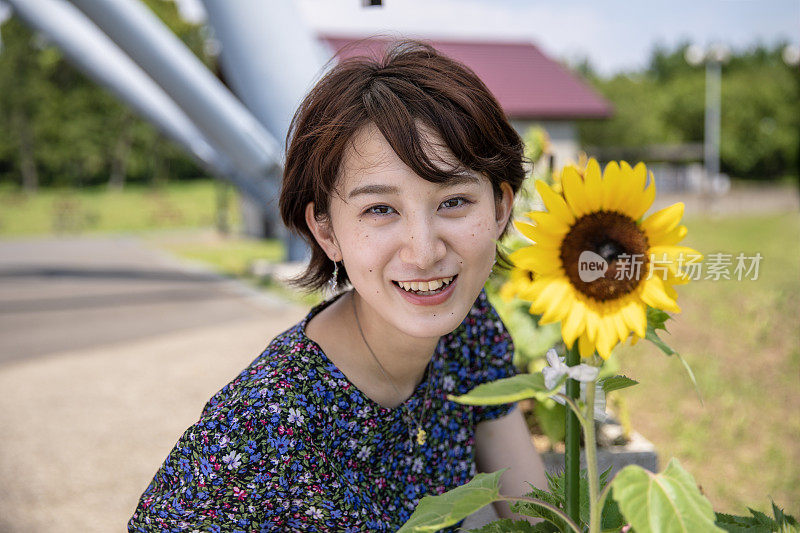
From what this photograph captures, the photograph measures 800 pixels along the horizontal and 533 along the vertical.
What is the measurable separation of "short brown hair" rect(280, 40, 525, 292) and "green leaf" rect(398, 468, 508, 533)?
547mm

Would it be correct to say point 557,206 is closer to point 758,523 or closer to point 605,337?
point 605,337

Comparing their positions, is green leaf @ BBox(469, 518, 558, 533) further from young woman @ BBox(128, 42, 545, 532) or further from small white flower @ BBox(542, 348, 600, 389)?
young woman @ BBox(128, 42, 545, 532)

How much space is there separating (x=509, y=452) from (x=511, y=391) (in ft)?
3.82

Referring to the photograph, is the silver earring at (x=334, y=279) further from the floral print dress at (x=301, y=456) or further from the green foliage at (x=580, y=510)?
the green foliage at (x=580, y=510)

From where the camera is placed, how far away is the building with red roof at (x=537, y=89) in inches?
887

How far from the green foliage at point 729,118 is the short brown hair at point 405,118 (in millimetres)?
49894

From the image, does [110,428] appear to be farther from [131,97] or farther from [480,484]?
[131,97]

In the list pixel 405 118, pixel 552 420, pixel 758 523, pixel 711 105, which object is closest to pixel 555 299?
pixel 758 523

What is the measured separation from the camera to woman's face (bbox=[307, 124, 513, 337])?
118 centimetres

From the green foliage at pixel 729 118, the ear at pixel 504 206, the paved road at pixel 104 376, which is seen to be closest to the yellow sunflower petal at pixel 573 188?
the ear at pixel 504 206

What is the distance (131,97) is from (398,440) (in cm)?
1047

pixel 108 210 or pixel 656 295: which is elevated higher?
pixel 656 295

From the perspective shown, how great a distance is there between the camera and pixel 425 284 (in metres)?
1.23

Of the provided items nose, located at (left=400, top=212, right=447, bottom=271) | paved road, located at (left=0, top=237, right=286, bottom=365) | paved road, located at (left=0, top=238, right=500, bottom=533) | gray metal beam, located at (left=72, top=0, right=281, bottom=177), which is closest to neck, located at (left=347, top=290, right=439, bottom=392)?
nose, located at (left=400, top=212, right=447, bottom=271)
